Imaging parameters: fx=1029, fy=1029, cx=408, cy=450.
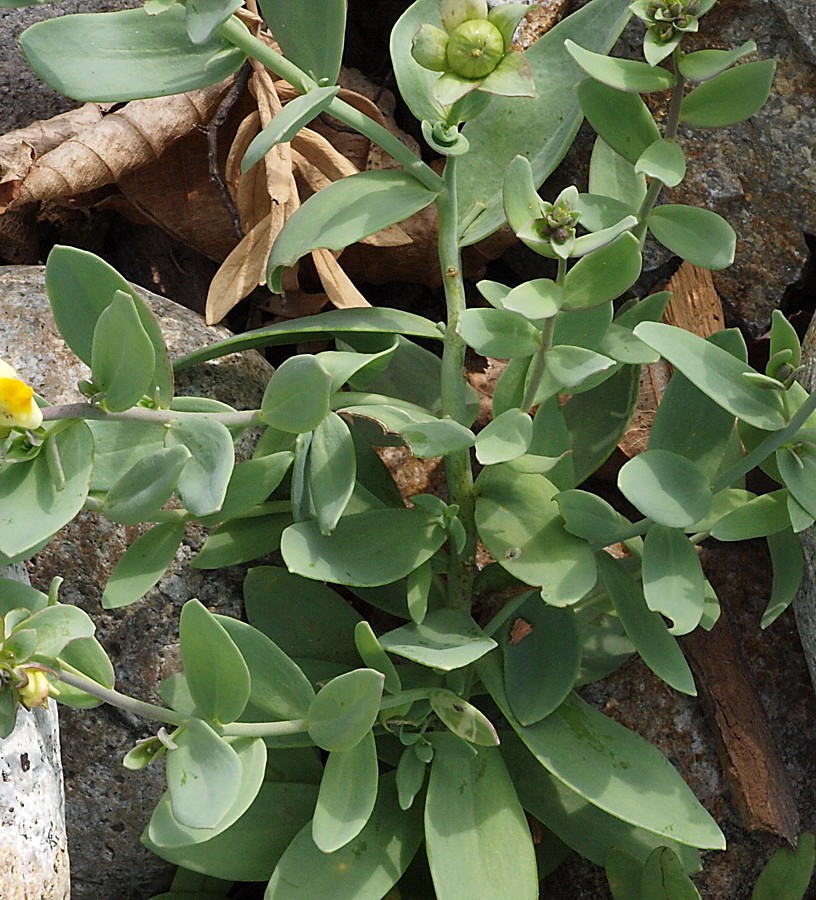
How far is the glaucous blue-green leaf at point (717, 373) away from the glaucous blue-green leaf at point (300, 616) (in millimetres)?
521

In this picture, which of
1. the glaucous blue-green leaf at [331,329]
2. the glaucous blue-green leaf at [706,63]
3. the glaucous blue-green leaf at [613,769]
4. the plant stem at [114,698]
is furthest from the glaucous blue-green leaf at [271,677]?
the glaucous blue-green leaf at [706,63]

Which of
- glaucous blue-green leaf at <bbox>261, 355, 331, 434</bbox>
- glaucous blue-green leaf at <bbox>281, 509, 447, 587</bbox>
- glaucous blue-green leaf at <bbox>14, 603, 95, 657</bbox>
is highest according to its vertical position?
glaucous blue-green leaf at <bbox>261, 355, 331, 434</bbox>

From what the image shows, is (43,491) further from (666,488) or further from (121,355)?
(666,488)

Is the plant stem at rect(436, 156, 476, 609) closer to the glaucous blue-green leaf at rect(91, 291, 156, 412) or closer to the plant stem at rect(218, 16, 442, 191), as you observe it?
the plant stem at rect(218, 16, 442, 191)

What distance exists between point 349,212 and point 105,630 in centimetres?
60

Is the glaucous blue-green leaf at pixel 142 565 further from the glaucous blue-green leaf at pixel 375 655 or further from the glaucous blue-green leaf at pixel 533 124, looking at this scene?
the glaucous blue-green leaf at pixel 533 124

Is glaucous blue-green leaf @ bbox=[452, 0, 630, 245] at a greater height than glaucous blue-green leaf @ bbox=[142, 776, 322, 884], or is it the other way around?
glaucous blue-green leaf @ bbox=[452, 0, 630, 245]

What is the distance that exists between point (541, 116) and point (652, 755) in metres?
0.75

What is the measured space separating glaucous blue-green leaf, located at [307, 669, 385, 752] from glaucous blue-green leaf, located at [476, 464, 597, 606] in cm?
20

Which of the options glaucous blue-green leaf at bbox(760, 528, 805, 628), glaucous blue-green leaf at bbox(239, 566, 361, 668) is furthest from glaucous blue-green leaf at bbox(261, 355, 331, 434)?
glaucous blue-green leaf at bbox(760, 528, 805, 628)

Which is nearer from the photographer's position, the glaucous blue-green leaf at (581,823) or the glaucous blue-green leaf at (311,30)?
the glaucous blue-green leaf at (311,30)

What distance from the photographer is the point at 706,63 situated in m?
1.00

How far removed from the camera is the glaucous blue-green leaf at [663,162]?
1.03 m

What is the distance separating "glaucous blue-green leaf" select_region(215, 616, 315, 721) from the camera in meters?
1.04
